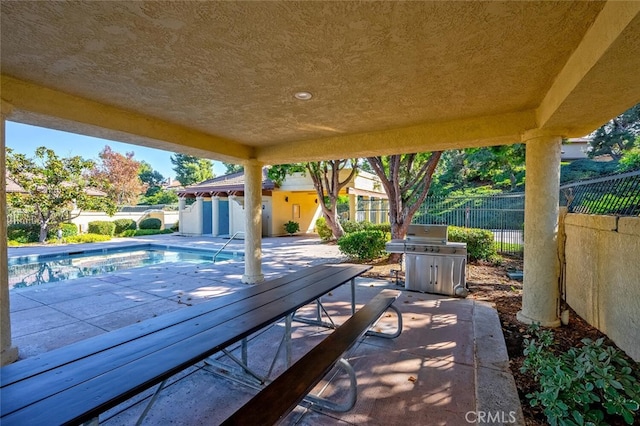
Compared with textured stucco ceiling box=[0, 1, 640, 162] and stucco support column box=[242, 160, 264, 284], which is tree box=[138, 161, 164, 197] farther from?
textured stucco ceiling box=[0, 1, 640, 162]

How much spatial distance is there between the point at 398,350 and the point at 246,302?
193cm

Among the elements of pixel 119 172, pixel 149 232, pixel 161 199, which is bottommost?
pixel 149 232

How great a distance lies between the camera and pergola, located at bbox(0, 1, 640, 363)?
2039 millimetres

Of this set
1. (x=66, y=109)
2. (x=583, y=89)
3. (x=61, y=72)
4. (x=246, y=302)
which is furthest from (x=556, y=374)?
(x=66, y=109)

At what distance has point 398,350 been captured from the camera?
11.5ft

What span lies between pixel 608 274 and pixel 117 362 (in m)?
5.11

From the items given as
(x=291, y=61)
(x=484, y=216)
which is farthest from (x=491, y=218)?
(x=291, y=61)

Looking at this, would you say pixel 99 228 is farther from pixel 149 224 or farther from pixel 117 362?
pixel 117 362

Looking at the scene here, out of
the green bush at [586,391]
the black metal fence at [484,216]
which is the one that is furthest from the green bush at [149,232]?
the green bush at [586,391]

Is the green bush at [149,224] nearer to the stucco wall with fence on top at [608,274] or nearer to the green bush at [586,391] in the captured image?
the stucco wall with fence on top at [608,274]

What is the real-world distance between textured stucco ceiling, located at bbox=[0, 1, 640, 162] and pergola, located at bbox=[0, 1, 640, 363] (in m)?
0.02

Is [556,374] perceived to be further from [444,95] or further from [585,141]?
[585,141]

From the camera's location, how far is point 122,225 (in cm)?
1964

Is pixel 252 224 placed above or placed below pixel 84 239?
above
